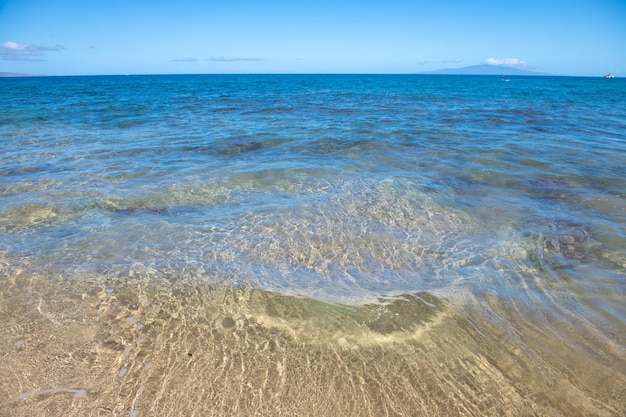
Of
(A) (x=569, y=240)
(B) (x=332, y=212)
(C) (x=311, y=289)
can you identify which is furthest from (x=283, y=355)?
(A) (x=569, y=240)

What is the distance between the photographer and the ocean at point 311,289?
2.65 metres

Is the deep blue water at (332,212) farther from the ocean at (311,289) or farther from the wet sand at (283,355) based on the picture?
the wet sand at (283,355)

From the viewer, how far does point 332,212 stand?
5.95 meters

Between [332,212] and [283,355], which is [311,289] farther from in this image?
[332,212]

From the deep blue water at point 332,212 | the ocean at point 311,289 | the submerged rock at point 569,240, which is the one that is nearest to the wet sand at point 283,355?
the ocean at point 311,289

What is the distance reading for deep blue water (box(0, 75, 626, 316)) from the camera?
13.8ft

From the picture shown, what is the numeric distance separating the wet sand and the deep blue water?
0.37 m

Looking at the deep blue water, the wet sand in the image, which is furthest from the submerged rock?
the wet sand

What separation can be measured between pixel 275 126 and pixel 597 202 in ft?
36.9

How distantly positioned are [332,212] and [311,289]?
7.20 feet

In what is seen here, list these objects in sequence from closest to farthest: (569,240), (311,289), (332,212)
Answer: (311,289) < (569,240) < (332,212)

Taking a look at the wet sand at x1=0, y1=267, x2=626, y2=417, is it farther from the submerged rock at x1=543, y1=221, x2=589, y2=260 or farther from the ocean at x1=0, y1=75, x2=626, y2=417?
the submerged rock at x1=543, y1=221, x2=589, y2=260

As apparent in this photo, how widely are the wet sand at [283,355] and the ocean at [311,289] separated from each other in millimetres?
16

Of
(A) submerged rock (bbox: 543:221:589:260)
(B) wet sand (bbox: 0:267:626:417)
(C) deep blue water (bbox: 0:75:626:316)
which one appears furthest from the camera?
(A) submerged rock (bbox: 543:221:589:260)
